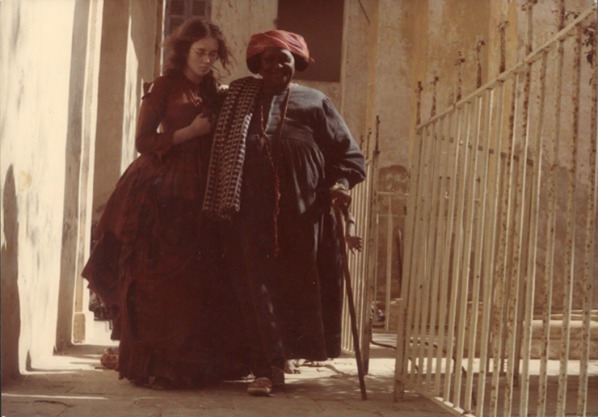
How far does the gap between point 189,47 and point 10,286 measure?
1.68 metres

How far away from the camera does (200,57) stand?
20.2ft

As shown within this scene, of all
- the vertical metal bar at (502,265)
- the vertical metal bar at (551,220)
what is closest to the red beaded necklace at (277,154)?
the vertical metal bar at (502,265)

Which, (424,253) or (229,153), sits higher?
(229,153)

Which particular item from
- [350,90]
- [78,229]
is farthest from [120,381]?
[350,90]

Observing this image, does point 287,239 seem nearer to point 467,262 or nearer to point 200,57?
point 200,57

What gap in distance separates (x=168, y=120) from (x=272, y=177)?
0.73 m

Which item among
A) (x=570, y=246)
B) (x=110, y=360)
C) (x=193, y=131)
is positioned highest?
(x=193, y=131)

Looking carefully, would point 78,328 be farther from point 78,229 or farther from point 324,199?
point 324,199

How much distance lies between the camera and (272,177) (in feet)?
19.1

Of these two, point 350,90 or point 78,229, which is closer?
point 78,229

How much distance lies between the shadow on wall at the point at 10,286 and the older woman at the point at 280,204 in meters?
0.98

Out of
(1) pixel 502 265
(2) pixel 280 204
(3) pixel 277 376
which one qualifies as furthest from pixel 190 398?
(1) pixel 502 265

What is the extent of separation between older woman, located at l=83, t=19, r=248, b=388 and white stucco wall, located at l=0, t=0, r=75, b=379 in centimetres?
42

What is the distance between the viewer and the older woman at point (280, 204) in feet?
18.9
